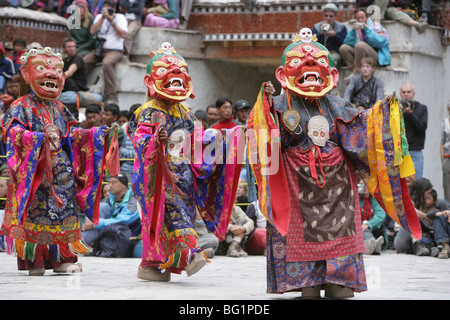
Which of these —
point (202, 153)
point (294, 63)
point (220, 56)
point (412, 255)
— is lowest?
point (412, 255)

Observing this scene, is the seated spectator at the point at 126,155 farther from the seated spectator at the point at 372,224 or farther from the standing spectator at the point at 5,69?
the seated spectator at the point at 372,224

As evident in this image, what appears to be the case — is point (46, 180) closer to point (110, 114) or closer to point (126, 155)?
point (126, 155)

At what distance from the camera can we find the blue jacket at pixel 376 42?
41.1 ft

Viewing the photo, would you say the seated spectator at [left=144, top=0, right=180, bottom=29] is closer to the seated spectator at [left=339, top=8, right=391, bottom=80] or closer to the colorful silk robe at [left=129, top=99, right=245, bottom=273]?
the seated spectator at [left=339, top=8, right=391, bottom=80]

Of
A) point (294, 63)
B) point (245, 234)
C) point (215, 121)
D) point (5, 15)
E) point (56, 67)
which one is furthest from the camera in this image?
point (5, 15)

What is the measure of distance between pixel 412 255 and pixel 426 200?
619mm

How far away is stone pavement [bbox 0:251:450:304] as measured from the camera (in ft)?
21.0

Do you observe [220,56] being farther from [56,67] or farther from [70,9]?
[56,67]

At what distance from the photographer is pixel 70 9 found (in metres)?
15.0

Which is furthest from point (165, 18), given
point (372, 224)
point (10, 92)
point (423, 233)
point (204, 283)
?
point (204, 283)

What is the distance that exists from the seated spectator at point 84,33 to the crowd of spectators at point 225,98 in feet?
0.05

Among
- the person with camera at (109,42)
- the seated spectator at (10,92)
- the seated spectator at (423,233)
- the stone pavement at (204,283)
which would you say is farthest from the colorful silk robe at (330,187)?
the person with camera at (109,42)

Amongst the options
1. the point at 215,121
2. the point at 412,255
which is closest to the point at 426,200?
the point at 412,255

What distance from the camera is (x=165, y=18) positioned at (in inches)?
589
